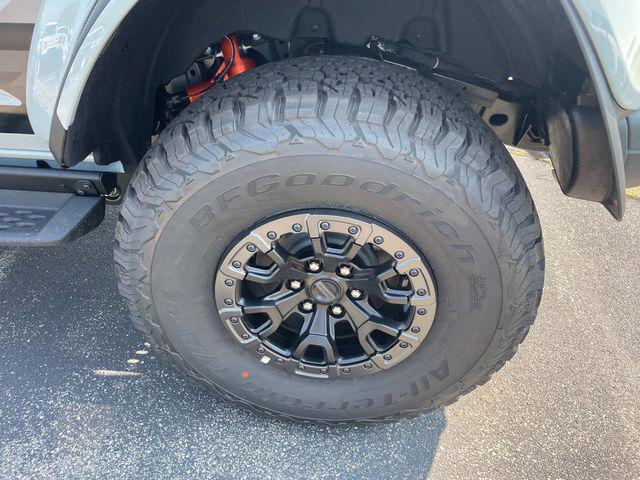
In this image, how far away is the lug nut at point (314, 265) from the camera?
4.81ft

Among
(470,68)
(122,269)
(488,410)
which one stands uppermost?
(470,68)

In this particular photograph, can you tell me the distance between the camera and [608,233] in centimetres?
298

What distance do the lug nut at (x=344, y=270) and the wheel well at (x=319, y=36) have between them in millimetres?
716

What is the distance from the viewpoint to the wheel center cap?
1.50 m

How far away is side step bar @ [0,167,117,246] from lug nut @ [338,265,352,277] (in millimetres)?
844

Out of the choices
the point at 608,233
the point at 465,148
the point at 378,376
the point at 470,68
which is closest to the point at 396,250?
the point at 465,148

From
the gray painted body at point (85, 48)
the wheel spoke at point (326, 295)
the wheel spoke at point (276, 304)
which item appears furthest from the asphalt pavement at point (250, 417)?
the gray painted body at point (85, 48)

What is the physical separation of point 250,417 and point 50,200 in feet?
3.36

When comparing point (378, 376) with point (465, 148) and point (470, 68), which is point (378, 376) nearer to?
point (465, 148)

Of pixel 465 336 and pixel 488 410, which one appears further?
pixel 488 410

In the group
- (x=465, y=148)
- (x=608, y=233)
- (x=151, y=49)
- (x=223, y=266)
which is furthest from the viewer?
(x=608, y=233)

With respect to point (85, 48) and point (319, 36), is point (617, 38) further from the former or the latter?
point (85, 48)

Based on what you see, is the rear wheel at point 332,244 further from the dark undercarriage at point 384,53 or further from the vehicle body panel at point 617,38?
the vehicle body panel at point 617,38

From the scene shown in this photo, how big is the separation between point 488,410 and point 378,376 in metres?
0.53
